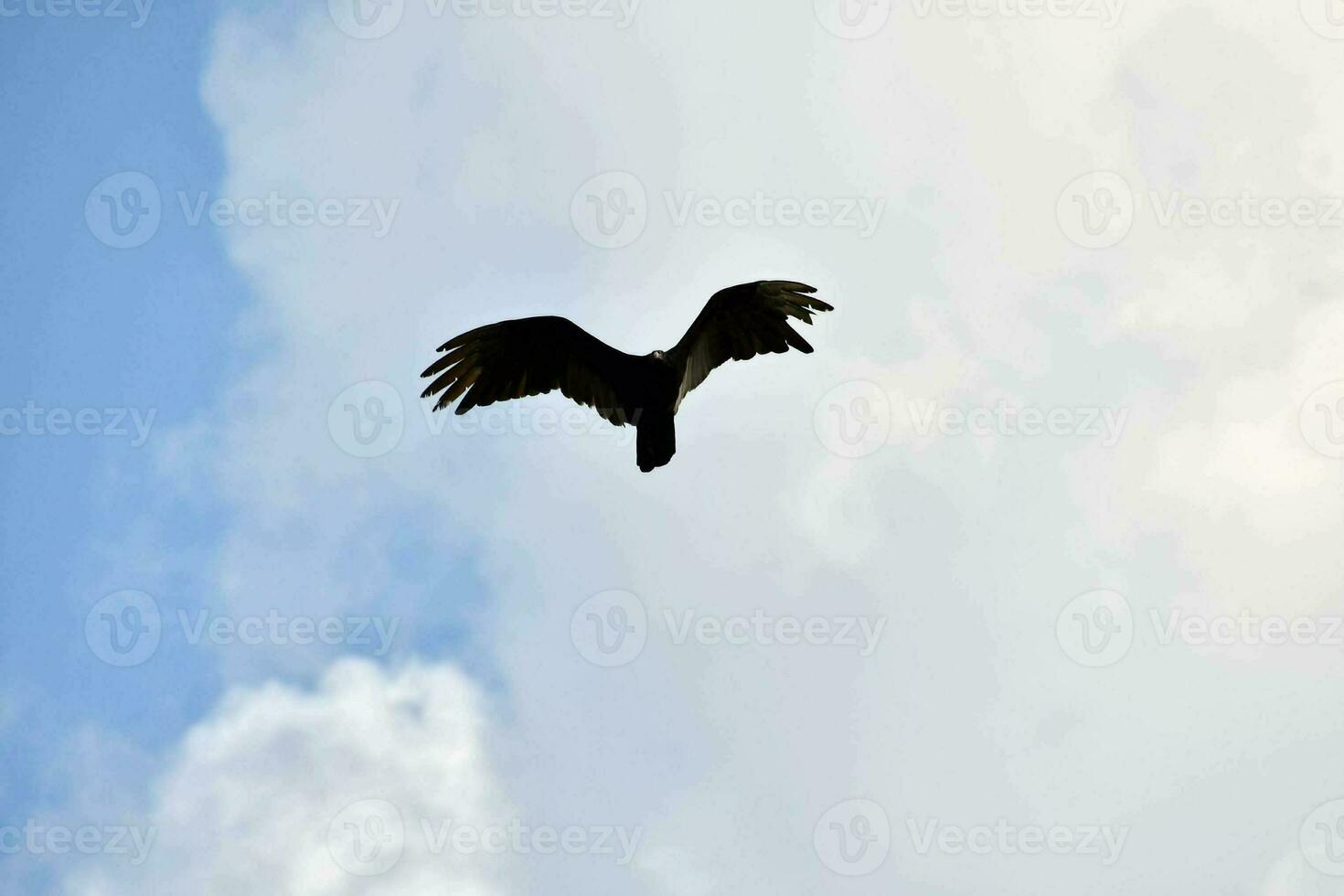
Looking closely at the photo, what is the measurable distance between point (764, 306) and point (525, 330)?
295 centimetres

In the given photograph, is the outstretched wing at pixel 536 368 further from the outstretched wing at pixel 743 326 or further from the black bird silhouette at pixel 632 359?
the outstretched wing at pixel 743 326

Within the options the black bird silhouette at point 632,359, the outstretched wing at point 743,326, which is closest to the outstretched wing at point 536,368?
the black bird silhouette at point 632,359

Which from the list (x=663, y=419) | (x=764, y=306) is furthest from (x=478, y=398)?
(x=764, y=306)

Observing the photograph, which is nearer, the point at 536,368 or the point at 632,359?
the point at 632,359

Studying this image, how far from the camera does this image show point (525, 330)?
14.8m

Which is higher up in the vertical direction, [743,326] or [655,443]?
[743,326]

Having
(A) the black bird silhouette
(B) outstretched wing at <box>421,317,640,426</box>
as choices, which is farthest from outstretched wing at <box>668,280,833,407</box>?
(B) outstretched wing at <box>421,317,640,426</box>

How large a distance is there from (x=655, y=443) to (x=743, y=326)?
179 cm

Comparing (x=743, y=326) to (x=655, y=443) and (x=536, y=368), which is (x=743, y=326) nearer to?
(x=655, y=443)

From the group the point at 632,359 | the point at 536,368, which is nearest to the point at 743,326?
the point at 632,359

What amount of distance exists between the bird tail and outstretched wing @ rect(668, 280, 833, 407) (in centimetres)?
42

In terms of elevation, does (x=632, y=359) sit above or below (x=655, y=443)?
above

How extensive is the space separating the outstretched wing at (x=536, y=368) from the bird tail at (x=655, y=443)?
1.00 ft

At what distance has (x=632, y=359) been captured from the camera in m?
14.5
